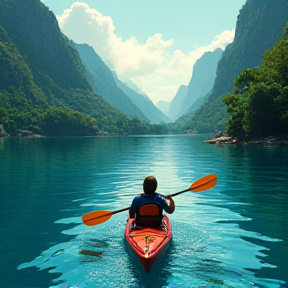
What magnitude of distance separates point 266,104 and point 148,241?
1930 inches

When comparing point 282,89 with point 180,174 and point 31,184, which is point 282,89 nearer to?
point 180,174

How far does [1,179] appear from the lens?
74.9ft

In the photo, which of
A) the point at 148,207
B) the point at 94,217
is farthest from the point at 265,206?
the point at 94,217

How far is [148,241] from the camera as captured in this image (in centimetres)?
793

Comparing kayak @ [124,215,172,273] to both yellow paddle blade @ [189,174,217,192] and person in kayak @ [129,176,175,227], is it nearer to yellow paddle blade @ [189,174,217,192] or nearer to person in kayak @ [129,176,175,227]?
person in kayak @ [129,176,175,227]

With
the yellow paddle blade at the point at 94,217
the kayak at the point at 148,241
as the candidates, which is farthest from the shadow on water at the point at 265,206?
the yellow paddle blade at the point at 94,217

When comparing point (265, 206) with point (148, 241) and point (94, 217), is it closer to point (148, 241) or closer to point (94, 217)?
point (94, 217)

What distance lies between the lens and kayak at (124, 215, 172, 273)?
285 inches

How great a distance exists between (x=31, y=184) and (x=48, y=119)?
14816 cm

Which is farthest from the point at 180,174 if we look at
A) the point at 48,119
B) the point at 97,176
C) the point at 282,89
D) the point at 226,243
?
the point at 48,119

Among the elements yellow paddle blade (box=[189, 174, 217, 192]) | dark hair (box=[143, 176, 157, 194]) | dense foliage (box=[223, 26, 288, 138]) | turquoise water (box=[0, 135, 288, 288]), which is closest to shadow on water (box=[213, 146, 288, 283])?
turquoise water (box=[0, 135, 288, 288])

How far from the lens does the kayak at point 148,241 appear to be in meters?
7.23

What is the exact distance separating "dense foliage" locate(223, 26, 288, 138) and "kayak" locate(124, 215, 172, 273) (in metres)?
44.6

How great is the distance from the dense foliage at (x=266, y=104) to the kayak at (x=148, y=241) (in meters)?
44.6
